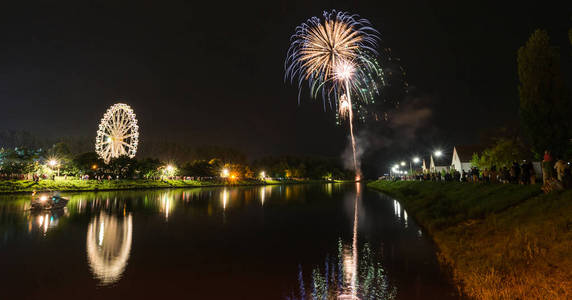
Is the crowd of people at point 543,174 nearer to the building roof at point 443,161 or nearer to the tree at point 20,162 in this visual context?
the building roof at point 443,161

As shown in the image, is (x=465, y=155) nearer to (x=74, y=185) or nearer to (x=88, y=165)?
(x=74, y=185)

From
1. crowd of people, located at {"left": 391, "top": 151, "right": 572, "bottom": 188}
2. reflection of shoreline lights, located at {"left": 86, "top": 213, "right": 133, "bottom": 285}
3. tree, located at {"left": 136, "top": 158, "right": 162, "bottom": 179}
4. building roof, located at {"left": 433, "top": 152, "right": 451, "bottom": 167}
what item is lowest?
reflection of shoreline lights, located at {"left": 86, "top": 213, "right": 133, "bottom": 285}

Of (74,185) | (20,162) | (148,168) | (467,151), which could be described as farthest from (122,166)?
(467,151)

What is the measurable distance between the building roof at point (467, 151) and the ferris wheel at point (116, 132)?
64.2 m

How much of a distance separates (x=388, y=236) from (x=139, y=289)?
12.2 metres

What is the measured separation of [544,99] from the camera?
23438 millimetres

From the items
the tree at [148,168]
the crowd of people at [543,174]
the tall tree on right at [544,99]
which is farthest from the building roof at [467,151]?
the tree at [148,168]

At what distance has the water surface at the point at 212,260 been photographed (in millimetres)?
8406

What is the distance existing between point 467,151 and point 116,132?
69.4m

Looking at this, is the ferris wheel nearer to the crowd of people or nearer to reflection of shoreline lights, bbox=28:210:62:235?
reflection of shoreline lights, bbox=28:210:62:235

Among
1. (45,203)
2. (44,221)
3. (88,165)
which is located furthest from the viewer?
(88,165)

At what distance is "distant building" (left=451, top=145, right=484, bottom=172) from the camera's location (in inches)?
2253

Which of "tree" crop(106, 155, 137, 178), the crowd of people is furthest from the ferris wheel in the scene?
the crowd of people

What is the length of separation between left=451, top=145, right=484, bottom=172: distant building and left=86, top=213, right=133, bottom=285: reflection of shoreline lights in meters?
57.3
